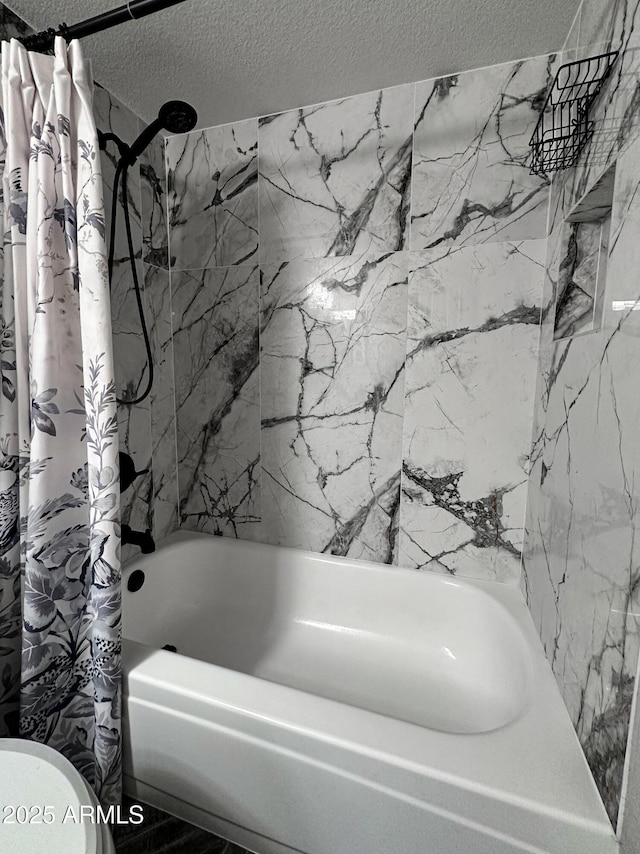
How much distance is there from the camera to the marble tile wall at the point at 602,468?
73 cm

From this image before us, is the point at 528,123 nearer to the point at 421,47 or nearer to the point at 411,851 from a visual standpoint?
the point at 421,47

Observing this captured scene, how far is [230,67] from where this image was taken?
1.39 metres

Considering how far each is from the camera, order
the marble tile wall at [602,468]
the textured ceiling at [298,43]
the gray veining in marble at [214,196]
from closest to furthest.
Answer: the marble tile wall at [602,468] → the textured ceiling at [298,43] → the gray veining in marble at [214,196]

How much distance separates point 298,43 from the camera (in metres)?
1.28

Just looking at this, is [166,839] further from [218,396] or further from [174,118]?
[174,118]

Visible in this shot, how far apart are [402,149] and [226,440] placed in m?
1.33

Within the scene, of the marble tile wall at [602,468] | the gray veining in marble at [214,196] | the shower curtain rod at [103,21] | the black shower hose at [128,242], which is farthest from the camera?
the gray veining in marble at [214,196]

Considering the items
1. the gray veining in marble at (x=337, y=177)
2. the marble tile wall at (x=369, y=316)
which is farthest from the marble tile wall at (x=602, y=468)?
the gray veining in marble at (x=337, y=177)

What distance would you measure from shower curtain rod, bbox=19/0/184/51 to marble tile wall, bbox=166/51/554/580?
2.54 feet

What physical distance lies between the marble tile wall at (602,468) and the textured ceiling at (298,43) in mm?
214

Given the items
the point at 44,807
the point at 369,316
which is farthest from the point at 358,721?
the point at 369,316

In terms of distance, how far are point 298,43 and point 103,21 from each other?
60 cm

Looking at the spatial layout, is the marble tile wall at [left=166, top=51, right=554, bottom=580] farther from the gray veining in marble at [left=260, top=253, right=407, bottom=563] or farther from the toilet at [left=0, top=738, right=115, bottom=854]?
the toilet at [left=0, top=738, right=115, bottom=854]

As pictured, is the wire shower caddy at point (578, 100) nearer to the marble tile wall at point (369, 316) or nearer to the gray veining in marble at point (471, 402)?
the marble tile wall at point (369, 316)
